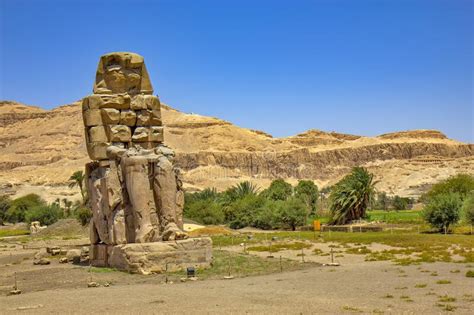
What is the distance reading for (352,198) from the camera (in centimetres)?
4838

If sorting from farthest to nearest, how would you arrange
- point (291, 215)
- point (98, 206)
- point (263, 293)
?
point (291, 215)
point (98, 206)
point (263, 293)

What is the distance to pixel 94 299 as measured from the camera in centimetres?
1245

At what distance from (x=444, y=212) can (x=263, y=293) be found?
28.3m

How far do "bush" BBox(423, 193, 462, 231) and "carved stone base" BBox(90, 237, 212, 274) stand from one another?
79.5ft

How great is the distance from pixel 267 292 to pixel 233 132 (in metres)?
181

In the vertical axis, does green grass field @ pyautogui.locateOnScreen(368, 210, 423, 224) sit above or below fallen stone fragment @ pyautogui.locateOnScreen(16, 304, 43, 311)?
above

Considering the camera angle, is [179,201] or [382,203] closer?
[179,201]

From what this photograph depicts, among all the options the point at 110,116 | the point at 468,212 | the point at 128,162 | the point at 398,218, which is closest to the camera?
the point at 128,162

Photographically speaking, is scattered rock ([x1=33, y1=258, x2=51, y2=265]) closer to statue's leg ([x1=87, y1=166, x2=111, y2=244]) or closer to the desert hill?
statue's leg ([x1=87, y1=166, x2=111, y2=244])

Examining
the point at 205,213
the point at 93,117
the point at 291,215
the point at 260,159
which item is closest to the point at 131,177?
the point at 93,117

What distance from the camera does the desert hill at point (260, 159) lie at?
428 feet

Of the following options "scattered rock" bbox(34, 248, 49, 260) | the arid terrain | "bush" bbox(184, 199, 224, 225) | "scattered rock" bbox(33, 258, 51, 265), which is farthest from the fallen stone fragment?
"bush" bbox(184, 199, 224, 225)

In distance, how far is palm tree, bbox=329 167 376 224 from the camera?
158 ft

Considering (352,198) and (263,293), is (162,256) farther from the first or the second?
(352,198)
